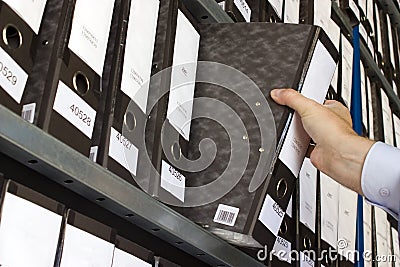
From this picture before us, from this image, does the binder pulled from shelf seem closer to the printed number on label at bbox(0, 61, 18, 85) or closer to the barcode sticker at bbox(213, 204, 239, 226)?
the barcode sticker at bbox(213, 204, 239, 226)

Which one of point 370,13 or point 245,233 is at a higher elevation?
point 370,13

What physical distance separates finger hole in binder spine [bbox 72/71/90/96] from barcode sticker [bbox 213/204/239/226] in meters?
0.29

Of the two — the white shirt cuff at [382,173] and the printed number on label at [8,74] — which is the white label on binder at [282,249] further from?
the printed number on label at [8,74]

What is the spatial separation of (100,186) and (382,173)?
A: 51 cm

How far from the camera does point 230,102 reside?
3.34 feet

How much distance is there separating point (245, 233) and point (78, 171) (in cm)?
30

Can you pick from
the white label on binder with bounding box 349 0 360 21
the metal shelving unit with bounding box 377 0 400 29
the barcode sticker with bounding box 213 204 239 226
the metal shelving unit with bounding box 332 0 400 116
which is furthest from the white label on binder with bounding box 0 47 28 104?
the metal shelving unit with bounding box 377 0 400 29

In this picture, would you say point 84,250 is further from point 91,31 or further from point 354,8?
point 354,8

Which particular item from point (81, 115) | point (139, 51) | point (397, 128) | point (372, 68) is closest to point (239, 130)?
point (139, 51)

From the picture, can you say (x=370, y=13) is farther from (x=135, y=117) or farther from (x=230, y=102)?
(x=135, y=117)

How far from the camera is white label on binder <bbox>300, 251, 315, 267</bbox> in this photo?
1216 mm

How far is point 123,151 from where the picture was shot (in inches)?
31.7

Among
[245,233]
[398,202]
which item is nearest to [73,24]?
[245,233]

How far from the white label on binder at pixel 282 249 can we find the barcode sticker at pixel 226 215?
20cm
